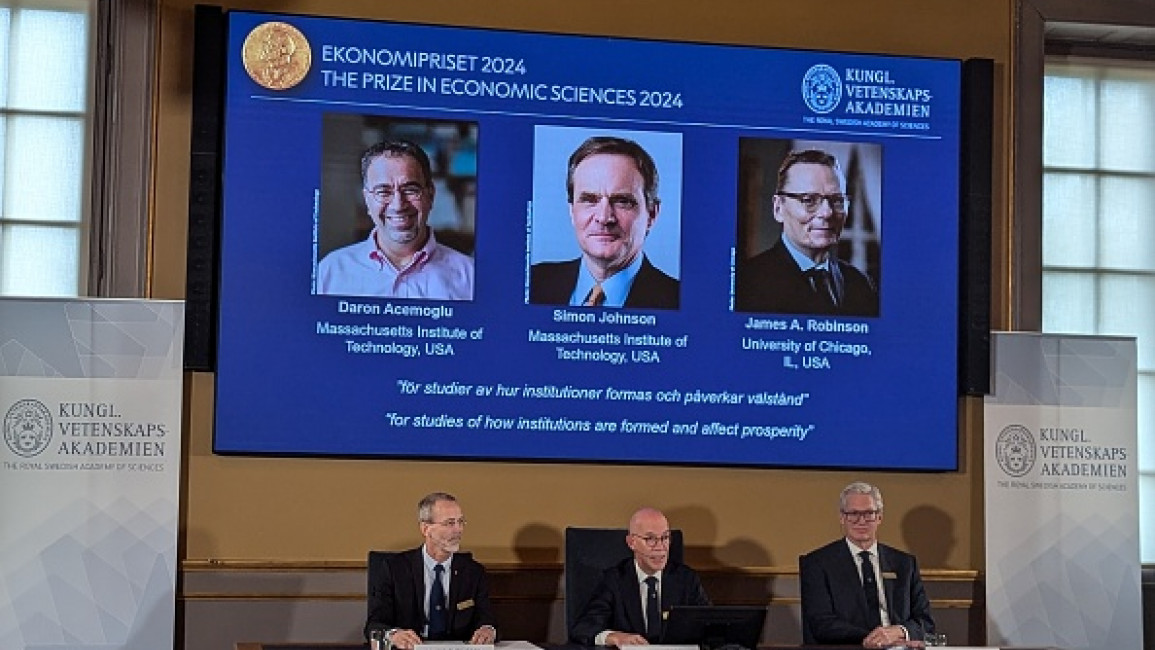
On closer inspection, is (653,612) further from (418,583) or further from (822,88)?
(822,88)

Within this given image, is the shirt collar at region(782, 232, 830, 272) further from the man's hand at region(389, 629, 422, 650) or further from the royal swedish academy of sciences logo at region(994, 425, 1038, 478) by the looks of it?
the man's hand at region(389, 629, 422, 650)

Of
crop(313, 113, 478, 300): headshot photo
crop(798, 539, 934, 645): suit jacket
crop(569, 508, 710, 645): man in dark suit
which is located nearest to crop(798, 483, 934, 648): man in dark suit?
crop(798, 539, 934, 645): suit jacket

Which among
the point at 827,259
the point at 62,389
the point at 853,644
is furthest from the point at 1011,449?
the point at 62,389

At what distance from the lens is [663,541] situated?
21.6 ft

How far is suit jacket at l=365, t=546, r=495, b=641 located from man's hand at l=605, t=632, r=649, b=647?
57cm

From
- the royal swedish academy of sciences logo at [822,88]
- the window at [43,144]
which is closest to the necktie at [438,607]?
the window at [43,144]

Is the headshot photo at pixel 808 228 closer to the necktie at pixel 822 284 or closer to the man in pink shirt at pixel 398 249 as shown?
the necktie at pixel 822 284

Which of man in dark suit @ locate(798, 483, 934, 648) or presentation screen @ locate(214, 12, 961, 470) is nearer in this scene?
man in dark suit @ locate(798, 483, 934, 648)

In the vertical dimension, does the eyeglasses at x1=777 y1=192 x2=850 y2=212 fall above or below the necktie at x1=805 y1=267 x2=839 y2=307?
above

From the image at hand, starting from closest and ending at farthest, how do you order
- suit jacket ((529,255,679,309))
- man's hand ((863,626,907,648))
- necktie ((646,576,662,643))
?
1. man's hand ((863,626,907,648))
2. necktie ((646,576,662,643))
3. suit jacket ((529,255,679,309))

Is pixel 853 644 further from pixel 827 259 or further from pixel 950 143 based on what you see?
pixel 950 143

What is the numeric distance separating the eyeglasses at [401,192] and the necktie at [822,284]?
173 centimetres

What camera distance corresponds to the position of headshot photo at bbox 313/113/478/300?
7.41 meters

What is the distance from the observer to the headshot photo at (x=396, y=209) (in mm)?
7414
